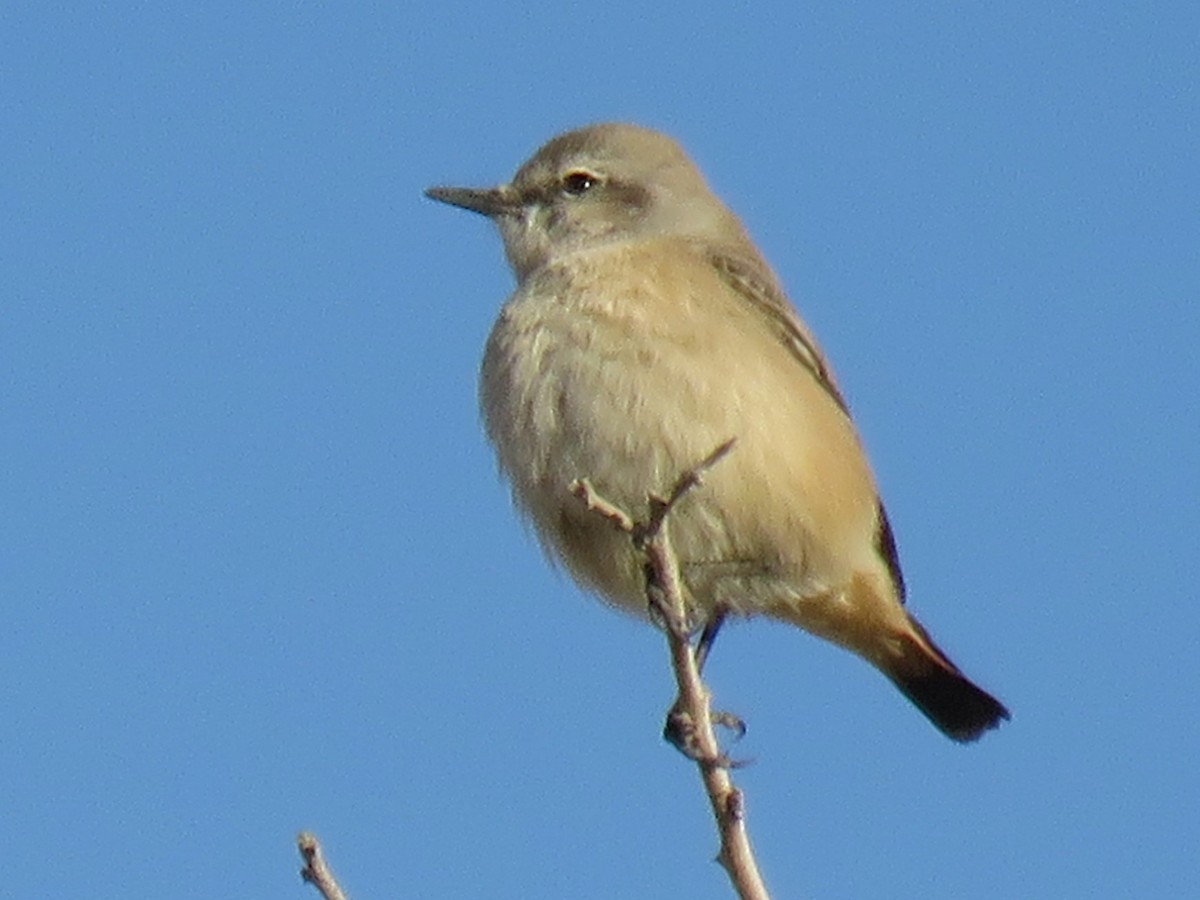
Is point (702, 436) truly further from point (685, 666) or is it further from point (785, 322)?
point (685, 666)

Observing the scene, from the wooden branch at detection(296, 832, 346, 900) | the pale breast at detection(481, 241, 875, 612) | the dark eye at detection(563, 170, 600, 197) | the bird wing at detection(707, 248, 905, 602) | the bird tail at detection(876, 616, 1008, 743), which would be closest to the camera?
the wooden branch at detection(296, 832, 346, 900)

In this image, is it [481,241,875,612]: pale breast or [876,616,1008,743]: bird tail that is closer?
[481,241,875,612]: pale breast

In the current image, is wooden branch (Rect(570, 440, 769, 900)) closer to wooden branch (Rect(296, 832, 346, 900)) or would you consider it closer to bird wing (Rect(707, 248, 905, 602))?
wooden branch (Rect(296, 832, 346, 900))

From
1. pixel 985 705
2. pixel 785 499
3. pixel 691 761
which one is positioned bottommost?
pixel 691 761

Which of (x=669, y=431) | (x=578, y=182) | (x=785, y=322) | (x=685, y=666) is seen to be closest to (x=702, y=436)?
(x=669, y=431)

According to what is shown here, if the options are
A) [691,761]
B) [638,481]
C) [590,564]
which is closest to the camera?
[691,761]

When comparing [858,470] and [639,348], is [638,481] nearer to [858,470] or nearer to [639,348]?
[639,348]

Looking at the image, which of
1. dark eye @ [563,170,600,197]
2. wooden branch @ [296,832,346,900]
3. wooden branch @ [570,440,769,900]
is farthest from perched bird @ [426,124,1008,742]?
wooden branch @ [296,832,346,900]

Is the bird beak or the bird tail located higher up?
the bird beak

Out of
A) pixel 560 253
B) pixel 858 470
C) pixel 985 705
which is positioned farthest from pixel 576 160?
pixel 985 705
